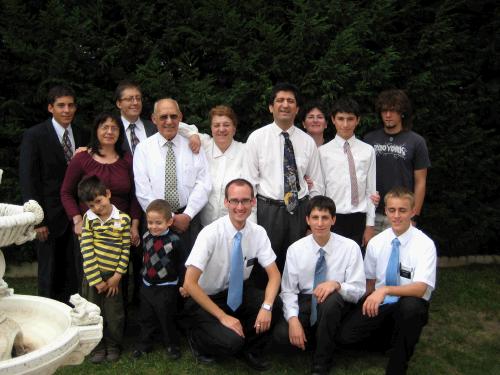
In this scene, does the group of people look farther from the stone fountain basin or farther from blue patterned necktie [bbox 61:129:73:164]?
the stone fountain basin

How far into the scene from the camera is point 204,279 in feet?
13.4

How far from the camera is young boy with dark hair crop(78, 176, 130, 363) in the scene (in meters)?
3.96

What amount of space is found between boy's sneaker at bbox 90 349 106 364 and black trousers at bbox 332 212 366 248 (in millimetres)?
2066

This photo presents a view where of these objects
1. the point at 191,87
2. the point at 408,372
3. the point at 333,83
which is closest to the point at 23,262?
the point at 191,87

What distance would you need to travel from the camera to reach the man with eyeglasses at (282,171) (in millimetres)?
4395

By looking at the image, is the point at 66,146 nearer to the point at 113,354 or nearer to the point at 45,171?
the point at 45,171

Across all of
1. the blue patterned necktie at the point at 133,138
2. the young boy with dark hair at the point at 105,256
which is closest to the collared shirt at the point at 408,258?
the young boy with dark hair at the point at 105,256

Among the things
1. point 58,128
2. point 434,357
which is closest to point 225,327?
point 434,357

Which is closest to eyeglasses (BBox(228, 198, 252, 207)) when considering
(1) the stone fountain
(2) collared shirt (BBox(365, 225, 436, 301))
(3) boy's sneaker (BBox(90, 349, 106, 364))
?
(2) collared shirt (BBox(365, 225, 436, 301))

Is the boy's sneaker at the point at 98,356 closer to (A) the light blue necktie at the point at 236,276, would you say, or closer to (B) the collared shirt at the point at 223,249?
(B) the collared shirt at the point at 223,249

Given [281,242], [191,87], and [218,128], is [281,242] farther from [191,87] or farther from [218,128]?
[191,87]

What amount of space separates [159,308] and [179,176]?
1034 mm

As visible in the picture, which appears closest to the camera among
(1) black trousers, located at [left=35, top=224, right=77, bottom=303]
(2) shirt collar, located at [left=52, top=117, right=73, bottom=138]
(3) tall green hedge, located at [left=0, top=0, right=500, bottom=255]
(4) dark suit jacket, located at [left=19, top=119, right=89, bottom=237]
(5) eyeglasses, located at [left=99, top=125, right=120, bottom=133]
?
(5) eyeglasses, located at [left=99, top=125, right=120, bottom=133]

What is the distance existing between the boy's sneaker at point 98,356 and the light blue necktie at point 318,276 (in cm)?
154
